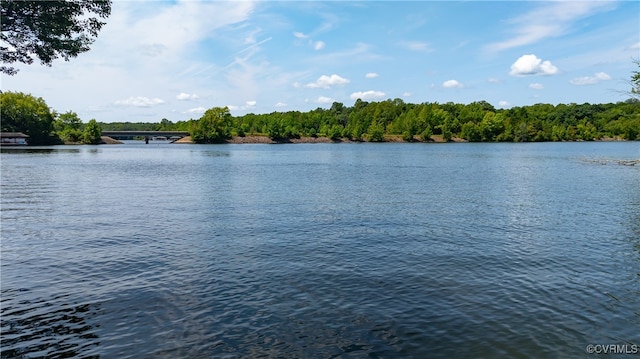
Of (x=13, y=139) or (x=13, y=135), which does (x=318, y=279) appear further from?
(x=13, y=139)

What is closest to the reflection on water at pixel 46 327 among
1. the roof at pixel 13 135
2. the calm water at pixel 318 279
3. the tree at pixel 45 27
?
the calm water at pixel 318 279

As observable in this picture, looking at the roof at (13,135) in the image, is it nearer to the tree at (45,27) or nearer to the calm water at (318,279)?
the calm water at (318,279)

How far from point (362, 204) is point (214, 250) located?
747 inches

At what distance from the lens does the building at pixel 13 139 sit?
182 metres

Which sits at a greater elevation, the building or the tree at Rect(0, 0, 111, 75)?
the tree at Rect(0, 0, 111, 75)

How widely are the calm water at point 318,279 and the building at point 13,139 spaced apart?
575 ft

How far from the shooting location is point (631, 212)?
35062 mm

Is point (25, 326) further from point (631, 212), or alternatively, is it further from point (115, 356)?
point (631, 212)

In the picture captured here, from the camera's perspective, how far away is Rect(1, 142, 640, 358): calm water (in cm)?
1357

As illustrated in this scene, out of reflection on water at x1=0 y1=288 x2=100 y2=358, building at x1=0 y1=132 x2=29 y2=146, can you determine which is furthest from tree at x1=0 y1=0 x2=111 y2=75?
building at x1=0 y1=132 x2=29 y2=146

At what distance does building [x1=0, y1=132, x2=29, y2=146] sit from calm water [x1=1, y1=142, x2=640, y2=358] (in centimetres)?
17521

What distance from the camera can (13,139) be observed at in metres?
189

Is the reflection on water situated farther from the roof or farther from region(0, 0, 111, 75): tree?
the roof

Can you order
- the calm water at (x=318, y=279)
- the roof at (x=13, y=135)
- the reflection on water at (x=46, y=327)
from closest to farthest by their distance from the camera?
the reflection on water at (x=46, y=327) → the calm water at (x=318, y=279) → the roof at (x=13, y=135)
